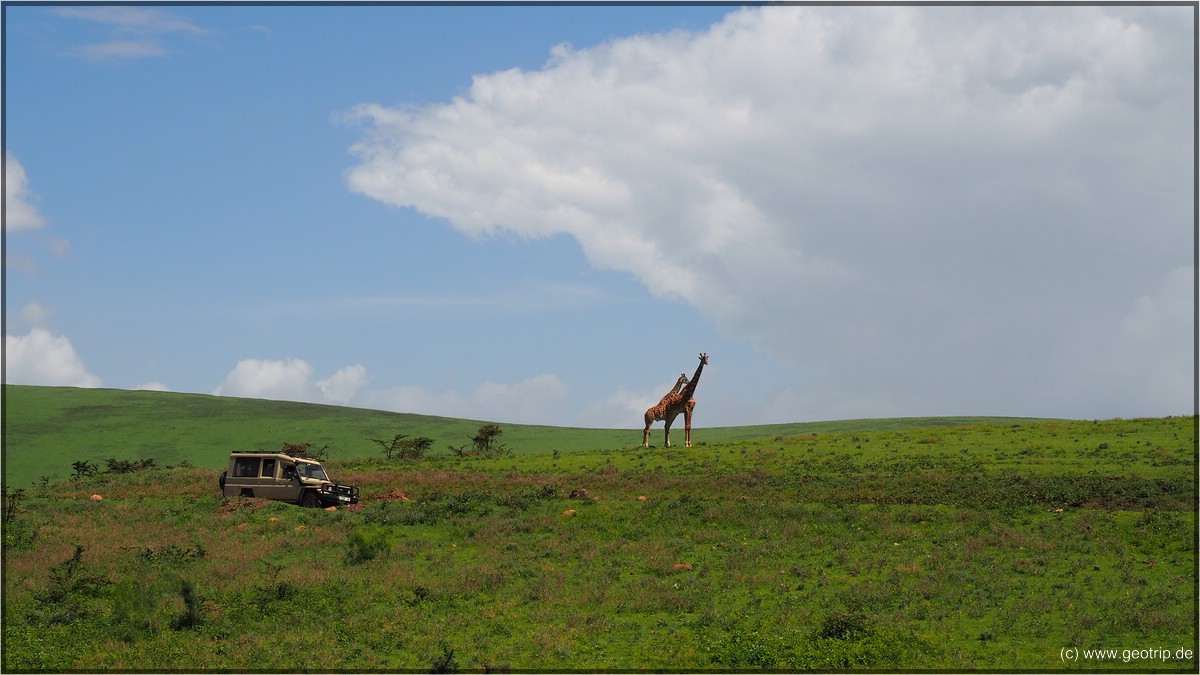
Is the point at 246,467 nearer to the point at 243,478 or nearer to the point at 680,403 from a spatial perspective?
the point at 243,478

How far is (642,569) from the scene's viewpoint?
1227 inches

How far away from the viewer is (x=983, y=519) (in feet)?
118

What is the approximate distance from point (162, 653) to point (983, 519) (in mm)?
26712

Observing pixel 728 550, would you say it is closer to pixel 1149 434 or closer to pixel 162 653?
pixel 162 653

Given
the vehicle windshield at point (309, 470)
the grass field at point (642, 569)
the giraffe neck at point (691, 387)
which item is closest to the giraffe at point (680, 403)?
the giraffe neck at point (691, 387)

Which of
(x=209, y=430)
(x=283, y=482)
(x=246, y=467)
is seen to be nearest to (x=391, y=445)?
(x=209, y=430)

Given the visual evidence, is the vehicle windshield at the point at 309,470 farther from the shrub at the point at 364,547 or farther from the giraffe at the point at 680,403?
the giraffe at the point at 680,403

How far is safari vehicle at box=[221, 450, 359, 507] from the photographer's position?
140 ft

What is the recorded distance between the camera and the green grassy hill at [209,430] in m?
95.5

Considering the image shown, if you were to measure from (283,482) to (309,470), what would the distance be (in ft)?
4.28

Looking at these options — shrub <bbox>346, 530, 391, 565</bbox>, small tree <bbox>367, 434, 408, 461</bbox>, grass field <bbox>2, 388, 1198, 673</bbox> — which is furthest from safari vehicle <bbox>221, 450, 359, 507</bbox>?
small tree <bbox>367, 434, 408, 461</bbox>

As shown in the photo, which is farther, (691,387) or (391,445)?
(391,445)

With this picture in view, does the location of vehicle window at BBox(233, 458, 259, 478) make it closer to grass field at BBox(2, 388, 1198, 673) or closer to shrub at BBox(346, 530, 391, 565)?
grass field at BBox(2, 388, 1198, 673)

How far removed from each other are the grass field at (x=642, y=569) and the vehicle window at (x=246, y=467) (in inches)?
66.0
